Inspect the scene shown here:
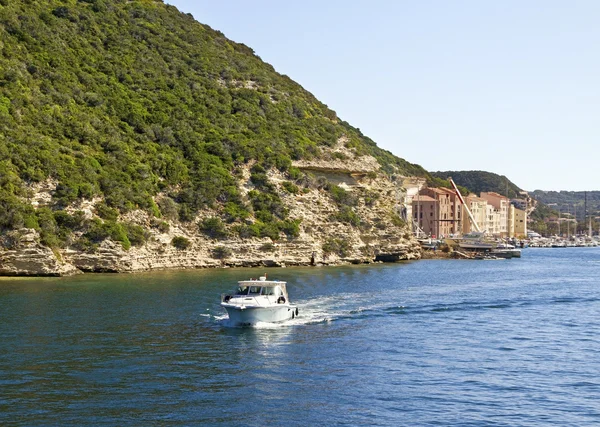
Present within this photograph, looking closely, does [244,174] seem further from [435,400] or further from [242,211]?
[435,400]

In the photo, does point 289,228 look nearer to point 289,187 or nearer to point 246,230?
point 246,230

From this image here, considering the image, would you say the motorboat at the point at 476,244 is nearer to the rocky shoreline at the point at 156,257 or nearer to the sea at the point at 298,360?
the rocky shoreline at the point at 156,257

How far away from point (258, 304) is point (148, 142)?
2211 inches

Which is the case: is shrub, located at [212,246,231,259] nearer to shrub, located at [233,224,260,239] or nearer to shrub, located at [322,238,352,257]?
shrub, located at [233,224,260,239]

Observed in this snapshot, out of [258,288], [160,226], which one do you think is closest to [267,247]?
[160,226]

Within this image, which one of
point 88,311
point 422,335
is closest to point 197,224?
point 88,311

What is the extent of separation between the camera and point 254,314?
159ft

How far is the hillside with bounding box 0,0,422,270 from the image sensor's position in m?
80.5

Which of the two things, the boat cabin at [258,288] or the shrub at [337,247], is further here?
the shrub at [337,247]

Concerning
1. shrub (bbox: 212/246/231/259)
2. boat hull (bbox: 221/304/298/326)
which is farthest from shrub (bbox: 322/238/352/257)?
boat hull (bbox: 221/304/298/326)

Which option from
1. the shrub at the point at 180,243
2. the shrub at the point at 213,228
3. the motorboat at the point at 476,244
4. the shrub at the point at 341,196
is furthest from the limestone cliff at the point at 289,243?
the motorboat at the point at 476,244

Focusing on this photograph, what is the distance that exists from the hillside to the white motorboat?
30.3 metres

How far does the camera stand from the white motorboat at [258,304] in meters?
48.2

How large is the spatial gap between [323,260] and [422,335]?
56.9 meters
